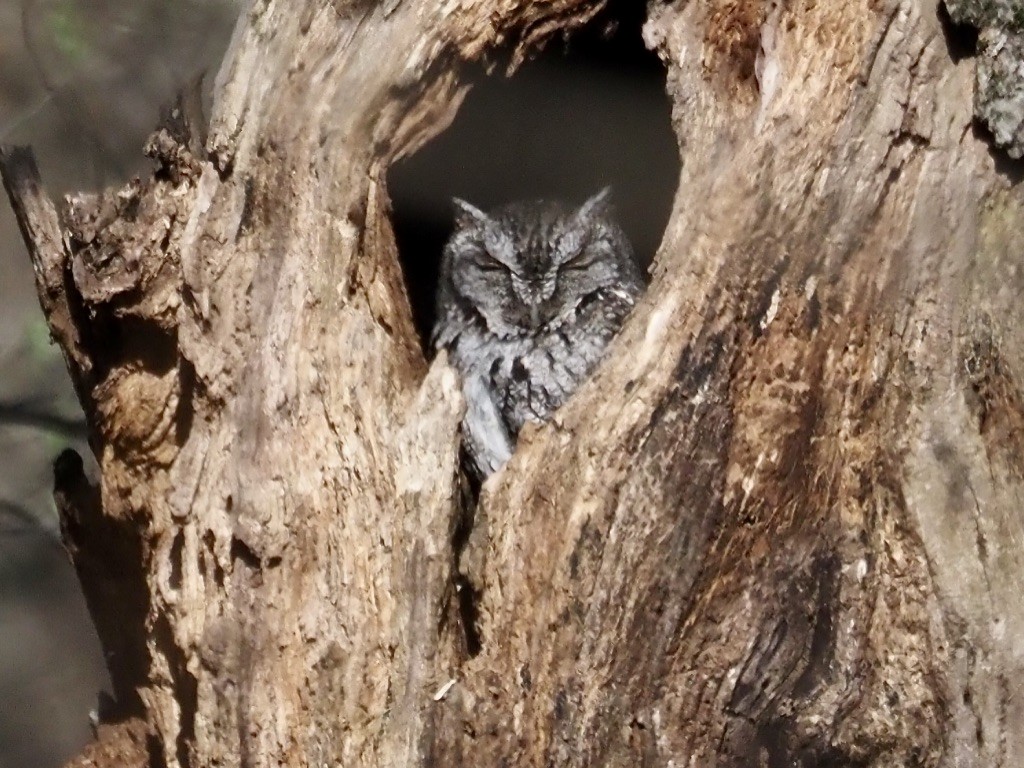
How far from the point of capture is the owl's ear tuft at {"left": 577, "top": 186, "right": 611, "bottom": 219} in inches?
118

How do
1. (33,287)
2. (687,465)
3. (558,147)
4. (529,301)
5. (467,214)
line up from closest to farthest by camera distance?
(687,465) → (529,301) → (467,214) → (558,147) → (33,287)

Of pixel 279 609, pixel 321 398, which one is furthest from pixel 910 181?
pixel 279 609

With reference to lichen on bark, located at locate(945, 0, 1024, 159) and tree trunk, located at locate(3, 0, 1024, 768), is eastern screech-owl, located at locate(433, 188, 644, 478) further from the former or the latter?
lichen on bark, located at locate(945, 0, 1024, 159)

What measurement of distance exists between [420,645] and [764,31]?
125 centimetres

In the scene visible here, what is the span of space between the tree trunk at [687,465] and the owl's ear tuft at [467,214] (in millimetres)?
702

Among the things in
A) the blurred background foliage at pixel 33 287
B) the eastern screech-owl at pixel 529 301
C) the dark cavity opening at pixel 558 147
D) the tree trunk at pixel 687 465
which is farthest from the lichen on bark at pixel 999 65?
the blurred background foliage at pixel 33 287

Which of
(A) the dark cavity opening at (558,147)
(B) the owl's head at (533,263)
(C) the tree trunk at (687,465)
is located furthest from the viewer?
(B) the owl's head at (533,263)

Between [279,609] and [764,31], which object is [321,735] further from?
[764,31]

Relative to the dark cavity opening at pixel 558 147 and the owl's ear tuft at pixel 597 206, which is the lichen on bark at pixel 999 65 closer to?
the dark cavity opening at pixel 558 147

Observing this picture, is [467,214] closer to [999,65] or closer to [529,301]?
[529,301]

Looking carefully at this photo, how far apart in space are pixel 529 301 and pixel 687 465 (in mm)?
1021

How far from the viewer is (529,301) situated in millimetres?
2891

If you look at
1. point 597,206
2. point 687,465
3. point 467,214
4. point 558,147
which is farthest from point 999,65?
point 558,147

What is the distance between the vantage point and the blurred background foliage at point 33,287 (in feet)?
14.5
